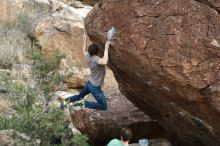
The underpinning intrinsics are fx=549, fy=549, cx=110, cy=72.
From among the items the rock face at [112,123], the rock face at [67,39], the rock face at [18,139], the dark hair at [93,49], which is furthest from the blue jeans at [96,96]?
the rock face at [67,39]

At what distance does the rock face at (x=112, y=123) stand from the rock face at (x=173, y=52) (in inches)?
69.0

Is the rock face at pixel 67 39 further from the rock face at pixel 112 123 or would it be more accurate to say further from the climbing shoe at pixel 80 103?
the climbing shoe at pixel 80 103

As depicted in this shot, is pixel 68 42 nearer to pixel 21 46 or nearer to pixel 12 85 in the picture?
pixel 21 46

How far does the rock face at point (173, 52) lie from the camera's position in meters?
7.28

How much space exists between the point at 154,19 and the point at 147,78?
2.96ft

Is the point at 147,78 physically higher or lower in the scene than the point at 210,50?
lower

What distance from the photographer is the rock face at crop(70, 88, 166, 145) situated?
1027 cm

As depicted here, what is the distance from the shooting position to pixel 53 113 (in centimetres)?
868

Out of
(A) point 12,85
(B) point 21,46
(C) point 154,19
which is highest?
(C) point 154,19

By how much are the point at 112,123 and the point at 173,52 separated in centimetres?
323

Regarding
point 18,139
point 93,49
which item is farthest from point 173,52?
point 18,139

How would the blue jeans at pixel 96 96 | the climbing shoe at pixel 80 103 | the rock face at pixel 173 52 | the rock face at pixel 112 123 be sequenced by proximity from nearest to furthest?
the rock face at pixel 173 52
the blue jeans at pixel 96 96
the climbing shoe at pixel 80 103
the rock face at pixel 112 123

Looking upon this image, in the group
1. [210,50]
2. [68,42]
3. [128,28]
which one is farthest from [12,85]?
[68,42]

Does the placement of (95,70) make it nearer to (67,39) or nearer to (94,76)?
(94,76)
